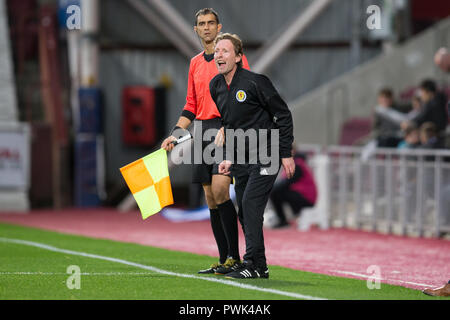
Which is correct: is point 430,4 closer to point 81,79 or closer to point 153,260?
point 81,79

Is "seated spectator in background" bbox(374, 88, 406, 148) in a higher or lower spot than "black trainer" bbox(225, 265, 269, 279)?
higher

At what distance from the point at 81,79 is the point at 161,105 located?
239cm

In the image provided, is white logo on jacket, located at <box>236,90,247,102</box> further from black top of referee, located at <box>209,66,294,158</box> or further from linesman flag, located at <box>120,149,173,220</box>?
linesman flag, located at <box>120,149,173,220</box>

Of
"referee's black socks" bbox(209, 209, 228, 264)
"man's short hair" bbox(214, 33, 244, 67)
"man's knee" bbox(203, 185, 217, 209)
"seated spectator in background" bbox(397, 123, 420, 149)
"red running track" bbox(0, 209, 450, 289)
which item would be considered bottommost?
"red running track" bbox(0, 209, 450, 289)

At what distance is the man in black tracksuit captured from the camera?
341 inches

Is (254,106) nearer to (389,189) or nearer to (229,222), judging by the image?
(229,222)

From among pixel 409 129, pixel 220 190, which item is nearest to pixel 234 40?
pixel 220 190

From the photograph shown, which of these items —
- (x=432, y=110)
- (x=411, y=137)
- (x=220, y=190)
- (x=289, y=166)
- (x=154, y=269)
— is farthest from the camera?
(x=432, y=110)

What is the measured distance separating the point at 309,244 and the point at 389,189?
7.82ft

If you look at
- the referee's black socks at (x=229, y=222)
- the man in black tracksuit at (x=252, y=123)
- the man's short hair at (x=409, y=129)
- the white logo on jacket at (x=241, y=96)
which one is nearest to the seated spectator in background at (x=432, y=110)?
the man's short hair at (x=409, y=129)

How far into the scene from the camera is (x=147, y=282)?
341 inches

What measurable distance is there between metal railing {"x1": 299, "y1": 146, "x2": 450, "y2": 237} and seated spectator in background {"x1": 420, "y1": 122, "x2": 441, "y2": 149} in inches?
8.1

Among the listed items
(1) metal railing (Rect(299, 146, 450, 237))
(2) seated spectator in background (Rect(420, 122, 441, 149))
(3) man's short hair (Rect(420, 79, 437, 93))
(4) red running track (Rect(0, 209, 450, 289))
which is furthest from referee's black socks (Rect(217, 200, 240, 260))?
(3) man's short hair (Rect(420, 79, 437, 93))
